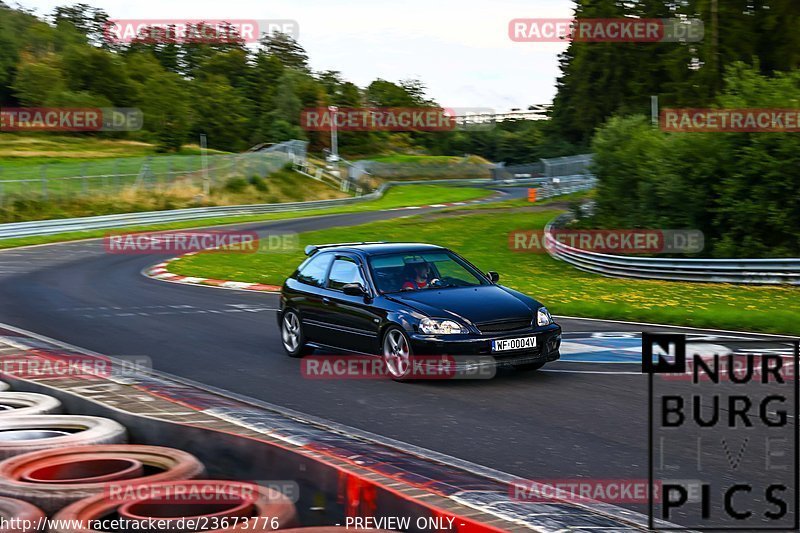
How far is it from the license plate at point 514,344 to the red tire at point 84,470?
4.95m

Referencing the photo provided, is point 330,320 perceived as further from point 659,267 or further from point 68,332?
point 659,267

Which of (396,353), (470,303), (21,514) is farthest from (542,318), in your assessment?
(21,514)

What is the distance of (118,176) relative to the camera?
51.9m

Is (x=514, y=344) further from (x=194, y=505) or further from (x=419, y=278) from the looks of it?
(x=194, y=505)

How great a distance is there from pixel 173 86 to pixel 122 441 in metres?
95.8

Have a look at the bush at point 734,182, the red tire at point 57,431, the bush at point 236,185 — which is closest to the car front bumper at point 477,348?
the red tire at point 57,431

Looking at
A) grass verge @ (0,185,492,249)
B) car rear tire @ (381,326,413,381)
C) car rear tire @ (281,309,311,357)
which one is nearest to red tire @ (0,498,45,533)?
car rear tire @ (381,326,413,381)

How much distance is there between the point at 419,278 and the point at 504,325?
1.52m

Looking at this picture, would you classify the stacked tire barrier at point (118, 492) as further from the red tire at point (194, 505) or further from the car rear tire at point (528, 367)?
the car rear tire at point (528, 367)

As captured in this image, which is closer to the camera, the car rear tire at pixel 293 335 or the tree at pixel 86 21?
the car rear tire at pixel 293 335

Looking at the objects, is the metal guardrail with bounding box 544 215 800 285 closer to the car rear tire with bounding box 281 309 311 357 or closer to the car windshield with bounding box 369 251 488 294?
the car windshield with bounding box 369 251 488 294

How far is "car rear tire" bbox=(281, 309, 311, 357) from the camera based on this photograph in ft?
41.3

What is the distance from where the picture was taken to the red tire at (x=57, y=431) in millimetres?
6262

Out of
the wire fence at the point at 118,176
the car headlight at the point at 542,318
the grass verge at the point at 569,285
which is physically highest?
the wire fence at the point at 118,176
